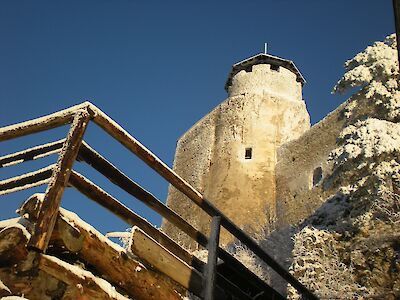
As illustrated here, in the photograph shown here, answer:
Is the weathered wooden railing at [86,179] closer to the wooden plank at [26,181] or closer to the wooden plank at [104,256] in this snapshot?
the wooden plank at [26,181]

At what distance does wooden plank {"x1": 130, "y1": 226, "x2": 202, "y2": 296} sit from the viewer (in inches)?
150

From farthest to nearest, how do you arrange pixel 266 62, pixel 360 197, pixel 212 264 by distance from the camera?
pixel 266 62 → pixel 360 197 → pixel 212 264

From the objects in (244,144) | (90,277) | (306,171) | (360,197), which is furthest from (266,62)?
(90,277)

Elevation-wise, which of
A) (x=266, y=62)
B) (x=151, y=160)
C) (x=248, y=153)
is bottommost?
(x=151, y=160)

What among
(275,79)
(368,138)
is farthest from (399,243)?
(275,79)

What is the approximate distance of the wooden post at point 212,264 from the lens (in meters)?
4.16

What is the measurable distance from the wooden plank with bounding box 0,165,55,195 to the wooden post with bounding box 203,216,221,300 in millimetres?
1709

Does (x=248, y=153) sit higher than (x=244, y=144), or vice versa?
(x=244, y=144)

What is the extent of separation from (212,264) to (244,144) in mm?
16762

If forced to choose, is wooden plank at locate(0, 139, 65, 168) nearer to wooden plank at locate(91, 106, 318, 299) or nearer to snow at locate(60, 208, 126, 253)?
wooden plank at locate(91, 106, 318, 299)

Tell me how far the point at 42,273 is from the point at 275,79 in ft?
71.0

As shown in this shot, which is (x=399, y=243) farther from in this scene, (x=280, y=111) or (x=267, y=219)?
(x=280, y=111)

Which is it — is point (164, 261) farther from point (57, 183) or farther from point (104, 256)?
point (57, 183)

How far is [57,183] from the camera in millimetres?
3115
